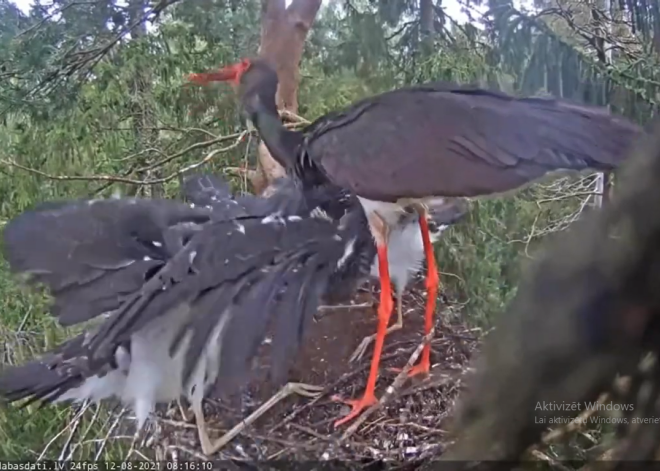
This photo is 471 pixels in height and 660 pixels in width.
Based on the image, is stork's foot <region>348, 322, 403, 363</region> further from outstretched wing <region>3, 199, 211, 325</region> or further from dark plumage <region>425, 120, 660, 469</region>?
dark plumage <region>425, 120, 660, 469</region>

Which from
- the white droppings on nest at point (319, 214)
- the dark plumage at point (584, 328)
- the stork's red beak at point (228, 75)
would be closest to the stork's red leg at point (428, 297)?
Result: the white droppings on nest at point (319, 214)

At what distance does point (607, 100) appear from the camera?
5.37ft

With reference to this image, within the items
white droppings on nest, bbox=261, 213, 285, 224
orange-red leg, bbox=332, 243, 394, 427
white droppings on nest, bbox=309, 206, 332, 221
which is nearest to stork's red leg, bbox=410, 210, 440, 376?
orange-red leg, bbox=332, 243, 394, 427

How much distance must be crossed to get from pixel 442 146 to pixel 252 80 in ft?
2.78

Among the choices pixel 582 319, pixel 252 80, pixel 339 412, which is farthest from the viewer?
pixel 252 80

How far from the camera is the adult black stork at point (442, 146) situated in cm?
129

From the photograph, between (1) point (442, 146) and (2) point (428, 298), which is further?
(2) point (428, 298)

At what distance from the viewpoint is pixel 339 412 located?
1737 mm

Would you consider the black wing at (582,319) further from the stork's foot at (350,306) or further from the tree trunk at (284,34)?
the tree trunk at (284,34)

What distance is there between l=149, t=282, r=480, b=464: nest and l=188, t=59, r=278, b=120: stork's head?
0.65 m

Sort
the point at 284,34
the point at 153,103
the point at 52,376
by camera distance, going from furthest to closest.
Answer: the point at 153,103 → the point at 284,34 → the point at 52,376

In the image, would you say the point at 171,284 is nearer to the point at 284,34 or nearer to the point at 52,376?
the point at 52,376

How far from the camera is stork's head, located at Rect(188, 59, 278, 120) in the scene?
6.78 ft

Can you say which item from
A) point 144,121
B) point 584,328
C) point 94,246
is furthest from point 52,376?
point 584,328
